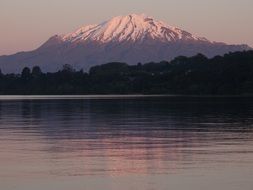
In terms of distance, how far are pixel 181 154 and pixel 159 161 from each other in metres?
2.53

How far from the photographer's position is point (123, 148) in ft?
107

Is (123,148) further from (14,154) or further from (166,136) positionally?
(166,136)

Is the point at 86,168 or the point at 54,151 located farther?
the point at 54,151

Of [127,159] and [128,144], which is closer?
[127,159]

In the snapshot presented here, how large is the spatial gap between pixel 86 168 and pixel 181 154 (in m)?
5.48

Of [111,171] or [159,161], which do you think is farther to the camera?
[159,161]

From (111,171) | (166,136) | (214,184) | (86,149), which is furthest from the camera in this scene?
(166,136)

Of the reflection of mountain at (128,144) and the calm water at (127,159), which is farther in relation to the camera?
the reflection of mountain at (128,144)

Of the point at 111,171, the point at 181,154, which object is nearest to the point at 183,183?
the point at 111,171

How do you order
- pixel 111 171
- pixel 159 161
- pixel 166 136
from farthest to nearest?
1. pixel 166 136
2. pixel 159 161
3. pixel 111 171

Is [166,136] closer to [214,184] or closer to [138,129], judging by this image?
[138,129]

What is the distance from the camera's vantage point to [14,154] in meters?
30.3

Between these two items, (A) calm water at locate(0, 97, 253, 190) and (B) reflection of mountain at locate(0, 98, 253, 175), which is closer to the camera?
(A) calm water at locate(0, 97, 253, 190)

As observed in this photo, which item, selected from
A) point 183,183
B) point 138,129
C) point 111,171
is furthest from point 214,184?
point 138,129
